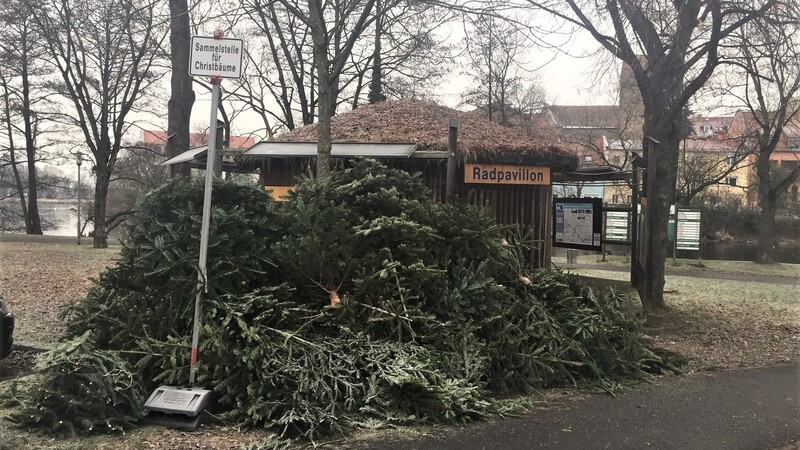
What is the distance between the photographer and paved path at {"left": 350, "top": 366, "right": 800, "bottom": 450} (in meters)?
4.61

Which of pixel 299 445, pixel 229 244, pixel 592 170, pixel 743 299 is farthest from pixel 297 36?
pixel 299 445

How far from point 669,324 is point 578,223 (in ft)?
7.93

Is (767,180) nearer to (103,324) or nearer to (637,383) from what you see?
(637,383)

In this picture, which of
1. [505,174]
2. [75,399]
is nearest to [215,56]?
[75,399]

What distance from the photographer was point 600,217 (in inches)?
421

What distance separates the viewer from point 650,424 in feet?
16.7

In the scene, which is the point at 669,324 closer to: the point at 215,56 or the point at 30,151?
the point at 215,56

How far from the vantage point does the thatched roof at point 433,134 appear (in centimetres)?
933

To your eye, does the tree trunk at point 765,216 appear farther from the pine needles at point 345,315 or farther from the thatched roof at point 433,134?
the pine needles at point 345,315

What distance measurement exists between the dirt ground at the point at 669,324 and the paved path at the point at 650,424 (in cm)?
103

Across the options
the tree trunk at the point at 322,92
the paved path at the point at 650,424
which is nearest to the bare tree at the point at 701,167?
the paved path at the point at 650,424

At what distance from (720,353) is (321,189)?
5.67 meters

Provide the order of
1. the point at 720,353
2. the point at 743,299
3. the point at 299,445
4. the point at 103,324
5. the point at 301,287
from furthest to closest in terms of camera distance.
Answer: the point at 743,299 → the point at 720,353 → the point at 301,287 → the point at 103,324 → the point at 299,445

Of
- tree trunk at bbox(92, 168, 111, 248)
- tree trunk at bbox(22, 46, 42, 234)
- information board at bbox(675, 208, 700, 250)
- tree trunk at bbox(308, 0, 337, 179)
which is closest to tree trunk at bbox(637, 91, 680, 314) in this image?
tree trunk at bbox(308, 0, 337, 179)
